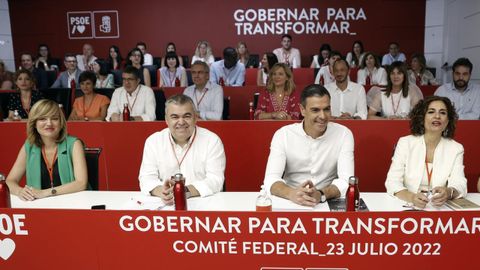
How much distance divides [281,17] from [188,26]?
254cm

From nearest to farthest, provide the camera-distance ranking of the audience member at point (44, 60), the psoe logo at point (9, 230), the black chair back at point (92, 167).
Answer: the psoe logo at point (9, 230) < the black chair back at point (92, 167) < the audience member at point (44, 60)

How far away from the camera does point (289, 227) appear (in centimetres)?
148

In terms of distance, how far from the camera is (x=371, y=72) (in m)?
7.61

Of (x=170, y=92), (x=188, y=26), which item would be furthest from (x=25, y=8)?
(x=170, y=92)

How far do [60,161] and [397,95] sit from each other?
3.56 m

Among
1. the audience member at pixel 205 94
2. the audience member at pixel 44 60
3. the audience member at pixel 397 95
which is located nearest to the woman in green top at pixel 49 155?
the audience member at pixel 205 94

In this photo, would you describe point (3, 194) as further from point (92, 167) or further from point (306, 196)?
point (306, 196)

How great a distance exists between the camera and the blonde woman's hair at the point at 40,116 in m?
2.71

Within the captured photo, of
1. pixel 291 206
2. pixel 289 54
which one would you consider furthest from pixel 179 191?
pixel 289 54

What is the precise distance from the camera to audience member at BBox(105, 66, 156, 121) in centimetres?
517

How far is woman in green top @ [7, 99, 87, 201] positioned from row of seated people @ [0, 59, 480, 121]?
218cm

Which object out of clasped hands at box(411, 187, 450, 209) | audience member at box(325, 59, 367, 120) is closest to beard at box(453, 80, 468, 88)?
audience member at box(325, 59, 367, 120)

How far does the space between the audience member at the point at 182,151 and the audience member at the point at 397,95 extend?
2638mm

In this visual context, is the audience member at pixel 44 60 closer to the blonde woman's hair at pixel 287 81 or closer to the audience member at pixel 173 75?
the audience member at pixel 173 75
